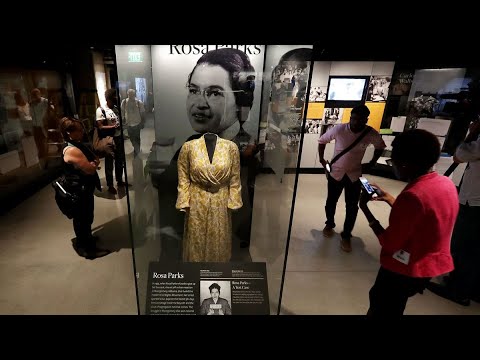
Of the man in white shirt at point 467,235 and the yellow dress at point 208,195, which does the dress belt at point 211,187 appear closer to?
the yellow dress at point 208,195

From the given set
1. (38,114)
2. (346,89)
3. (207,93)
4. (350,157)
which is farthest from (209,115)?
(346,89)

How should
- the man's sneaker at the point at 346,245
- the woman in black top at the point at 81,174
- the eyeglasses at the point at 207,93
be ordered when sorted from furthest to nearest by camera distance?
1. the man's sneaker at the point at 346,245
2. the woman in black top at the point at 81,174
3. the eyeglasses at the point at 207,93

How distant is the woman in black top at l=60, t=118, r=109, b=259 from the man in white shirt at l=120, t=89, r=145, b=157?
2.36 feet

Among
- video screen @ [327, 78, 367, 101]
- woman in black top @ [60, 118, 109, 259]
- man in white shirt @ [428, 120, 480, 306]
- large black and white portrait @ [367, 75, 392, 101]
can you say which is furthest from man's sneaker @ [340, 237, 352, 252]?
large black and white portrait @ [367, 75, 392, 101]

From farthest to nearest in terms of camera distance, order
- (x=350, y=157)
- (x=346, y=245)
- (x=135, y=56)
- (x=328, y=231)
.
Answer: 1. (x=328, y=231)
2. (x=346, y=245)
3. (x=350, y=157)
4. (x=135, y=56)

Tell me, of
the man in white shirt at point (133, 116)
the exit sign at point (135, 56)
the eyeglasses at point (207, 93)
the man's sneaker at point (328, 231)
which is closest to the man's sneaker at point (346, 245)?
the man's sneaker at point (328, 231)

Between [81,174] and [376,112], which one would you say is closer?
[81,174]

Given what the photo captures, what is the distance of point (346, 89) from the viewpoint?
6.07 metres

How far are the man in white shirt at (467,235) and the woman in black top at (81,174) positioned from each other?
11.1ft

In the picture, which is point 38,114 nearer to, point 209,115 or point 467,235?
point 209,115

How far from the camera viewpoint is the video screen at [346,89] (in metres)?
6.03

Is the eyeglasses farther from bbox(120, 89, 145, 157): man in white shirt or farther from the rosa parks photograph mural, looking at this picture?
bbox(120, 89, 145, 157): man in white shirt

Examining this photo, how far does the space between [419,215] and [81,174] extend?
9.51ft
